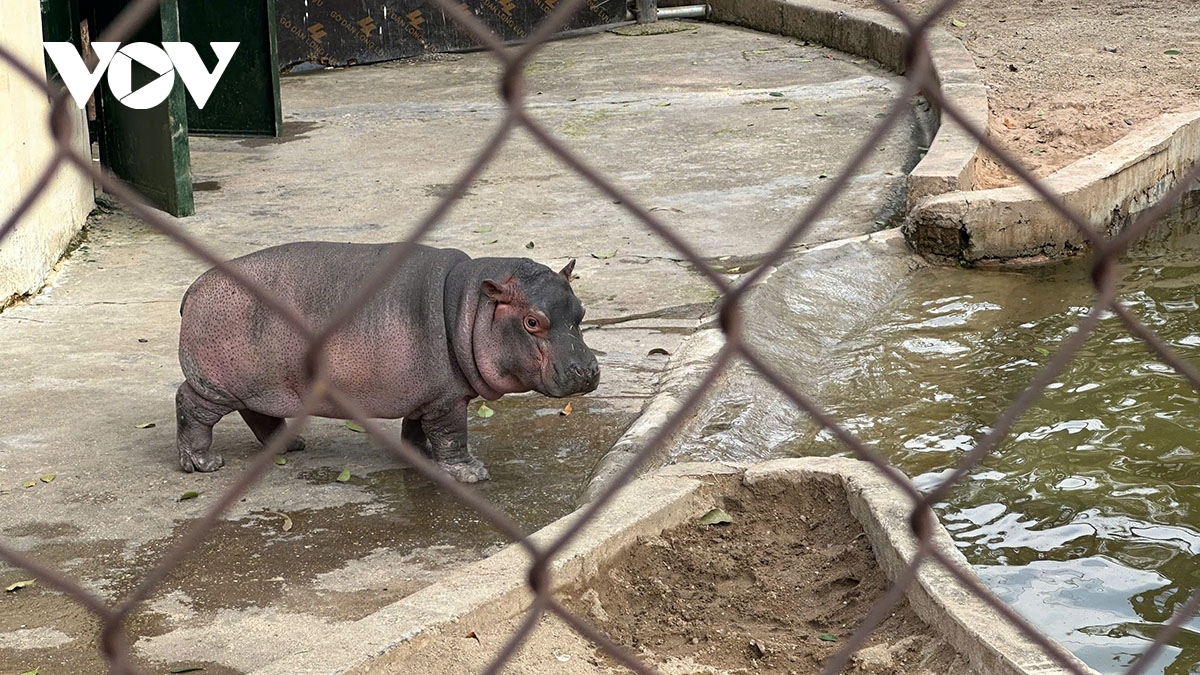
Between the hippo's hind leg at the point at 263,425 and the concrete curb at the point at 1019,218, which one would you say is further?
the concrete curb at the point at 1019,218

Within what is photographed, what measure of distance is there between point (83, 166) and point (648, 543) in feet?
8.18

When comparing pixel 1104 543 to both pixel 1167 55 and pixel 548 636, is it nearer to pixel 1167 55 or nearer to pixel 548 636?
pixel 548 636

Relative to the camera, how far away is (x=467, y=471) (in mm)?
4133

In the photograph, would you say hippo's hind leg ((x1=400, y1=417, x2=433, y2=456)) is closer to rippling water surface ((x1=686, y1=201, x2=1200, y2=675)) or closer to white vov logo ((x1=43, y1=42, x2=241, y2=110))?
rippling water surface ((x1=686, y1=201, x2=1200, y2=675))

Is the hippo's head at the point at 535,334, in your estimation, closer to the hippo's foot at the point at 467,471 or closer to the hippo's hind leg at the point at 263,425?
the hippo's foot at the point at 467,471

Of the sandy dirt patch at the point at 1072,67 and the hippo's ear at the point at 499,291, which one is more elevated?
the hippo's ear at the point at 499,291

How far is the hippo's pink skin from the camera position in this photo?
3.90 metres

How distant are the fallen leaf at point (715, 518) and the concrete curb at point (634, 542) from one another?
0.02 metres

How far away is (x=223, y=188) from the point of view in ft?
24.9

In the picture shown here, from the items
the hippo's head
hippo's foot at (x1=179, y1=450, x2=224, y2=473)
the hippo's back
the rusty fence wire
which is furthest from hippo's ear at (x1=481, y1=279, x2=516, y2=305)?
the rusty fence wire

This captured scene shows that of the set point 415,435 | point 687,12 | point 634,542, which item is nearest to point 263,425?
point 415,435

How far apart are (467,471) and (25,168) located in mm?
2736

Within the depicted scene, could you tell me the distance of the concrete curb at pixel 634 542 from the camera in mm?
2703

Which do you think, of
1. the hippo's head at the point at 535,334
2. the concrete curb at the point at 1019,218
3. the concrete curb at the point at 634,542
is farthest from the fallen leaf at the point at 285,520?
the concrete curb at the point at 1019,218
